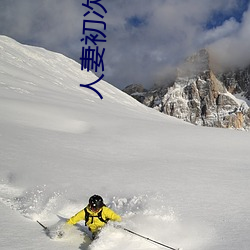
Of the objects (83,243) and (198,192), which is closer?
(83,243)

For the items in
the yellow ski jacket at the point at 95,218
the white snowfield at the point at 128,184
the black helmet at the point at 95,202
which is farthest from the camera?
the yellow ski jacket at the point at 95,218

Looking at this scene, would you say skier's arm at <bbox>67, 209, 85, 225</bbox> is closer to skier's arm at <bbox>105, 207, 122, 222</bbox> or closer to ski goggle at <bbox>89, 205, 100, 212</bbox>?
ski goggle at <bbox>89, 205, 100, 212</bbox>

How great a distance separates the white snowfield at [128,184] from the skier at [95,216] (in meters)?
0.20

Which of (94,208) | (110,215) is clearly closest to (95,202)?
(94,208)

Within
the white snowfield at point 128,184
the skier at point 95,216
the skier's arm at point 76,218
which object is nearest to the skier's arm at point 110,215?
the skier at point 95,216

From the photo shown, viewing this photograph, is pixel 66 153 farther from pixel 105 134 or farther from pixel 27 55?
pixel 27 55

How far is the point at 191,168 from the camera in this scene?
9.70 m

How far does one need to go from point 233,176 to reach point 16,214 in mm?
6018

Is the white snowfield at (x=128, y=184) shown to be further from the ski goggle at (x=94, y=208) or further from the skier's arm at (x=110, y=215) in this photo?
the ski goggle at (x=94, y=208)

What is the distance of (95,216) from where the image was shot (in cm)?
580

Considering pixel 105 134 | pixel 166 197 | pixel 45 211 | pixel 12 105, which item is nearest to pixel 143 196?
pixel 166 197

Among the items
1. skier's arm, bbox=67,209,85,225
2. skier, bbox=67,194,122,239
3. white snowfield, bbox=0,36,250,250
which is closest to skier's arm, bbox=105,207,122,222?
skier, bbox=67,194,122,239

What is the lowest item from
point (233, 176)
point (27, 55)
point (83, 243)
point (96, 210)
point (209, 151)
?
point (83, 243)

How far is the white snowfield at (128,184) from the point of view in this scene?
214 inches
